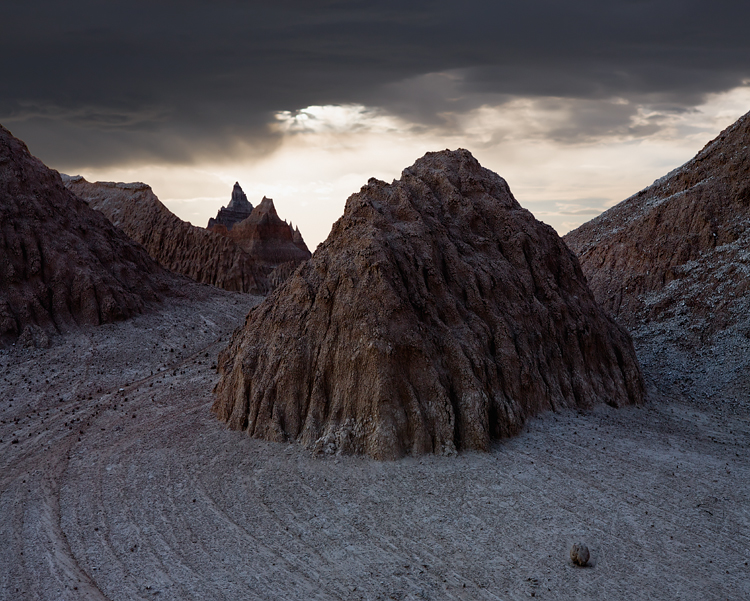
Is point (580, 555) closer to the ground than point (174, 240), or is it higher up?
closer to the ground

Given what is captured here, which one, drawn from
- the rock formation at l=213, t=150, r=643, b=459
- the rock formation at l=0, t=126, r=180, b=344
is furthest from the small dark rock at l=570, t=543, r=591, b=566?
the rock formation at l=0, t=126, r=180, b=344

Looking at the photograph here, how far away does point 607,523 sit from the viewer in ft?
46.7

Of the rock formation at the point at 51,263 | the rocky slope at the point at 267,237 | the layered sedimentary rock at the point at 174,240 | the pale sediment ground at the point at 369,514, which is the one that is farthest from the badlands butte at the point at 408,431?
the rocky slope at the point at 267,237

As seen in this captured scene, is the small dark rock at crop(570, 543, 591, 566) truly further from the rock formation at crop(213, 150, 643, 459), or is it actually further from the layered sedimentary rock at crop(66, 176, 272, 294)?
the layered sedimentary rock at crop(66, 176, 272, 294)

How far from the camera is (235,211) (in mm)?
132625

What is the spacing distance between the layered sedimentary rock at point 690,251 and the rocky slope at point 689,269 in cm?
7

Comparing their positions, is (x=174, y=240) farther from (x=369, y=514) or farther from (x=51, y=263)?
(x=369, y=514)

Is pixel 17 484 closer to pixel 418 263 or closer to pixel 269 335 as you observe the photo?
pixel 269 335

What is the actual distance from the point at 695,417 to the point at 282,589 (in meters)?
18.2

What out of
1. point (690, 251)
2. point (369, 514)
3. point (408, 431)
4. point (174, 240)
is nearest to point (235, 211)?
point (174, 240)

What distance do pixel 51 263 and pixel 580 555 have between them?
120 ft

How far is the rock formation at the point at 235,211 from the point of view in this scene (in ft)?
425

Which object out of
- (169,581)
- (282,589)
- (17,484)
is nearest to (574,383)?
(282,589)

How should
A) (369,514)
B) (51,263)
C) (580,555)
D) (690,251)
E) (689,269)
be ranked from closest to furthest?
(580,555) < (369,514) < (689,269) < (690,251) < (51,263)
